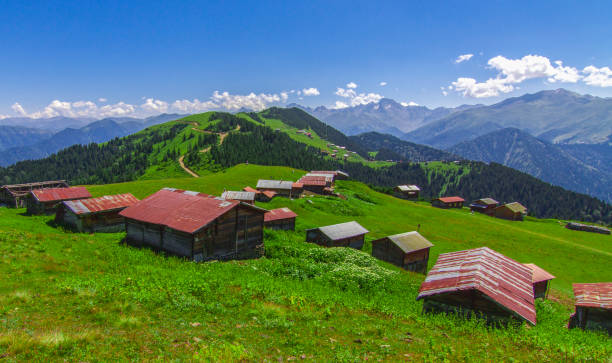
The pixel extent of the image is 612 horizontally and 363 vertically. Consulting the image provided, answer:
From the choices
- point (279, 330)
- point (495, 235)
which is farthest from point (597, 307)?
point (495, 235)

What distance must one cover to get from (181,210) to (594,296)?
35.3 meters

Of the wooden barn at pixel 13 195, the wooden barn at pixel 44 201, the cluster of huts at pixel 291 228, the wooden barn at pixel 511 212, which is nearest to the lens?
the cluster of huts at pixel 291 228

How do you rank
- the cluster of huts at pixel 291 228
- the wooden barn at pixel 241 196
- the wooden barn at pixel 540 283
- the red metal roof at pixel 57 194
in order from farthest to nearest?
the wooden barn at pixel 241 196
the red metal roof at pixel 57 194
the wooden barn at pixel 540 283
the cluster of huts at pixel 291 228

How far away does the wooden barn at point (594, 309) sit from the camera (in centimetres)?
1898

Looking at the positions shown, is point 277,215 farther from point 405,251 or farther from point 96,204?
point 96,204

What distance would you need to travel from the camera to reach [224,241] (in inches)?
1168

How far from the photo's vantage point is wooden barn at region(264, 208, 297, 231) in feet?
156

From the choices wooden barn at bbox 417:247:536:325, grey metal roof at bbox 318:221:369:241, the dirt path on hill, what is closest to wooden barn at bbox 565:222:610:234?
grey metal roof at bbox 318:221:369:241

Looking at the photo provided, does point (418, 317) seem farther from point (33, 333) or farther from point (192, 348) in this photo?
point (33, 333)

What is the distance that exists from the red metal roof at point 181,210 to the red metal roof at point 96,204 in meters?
8.33

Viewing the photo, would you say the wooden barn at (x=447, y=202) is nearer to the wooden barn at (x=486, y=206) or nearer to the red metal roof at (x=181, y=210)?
the wooden barn at (x=486, y=206)

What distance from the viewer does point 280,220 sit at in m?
48.6

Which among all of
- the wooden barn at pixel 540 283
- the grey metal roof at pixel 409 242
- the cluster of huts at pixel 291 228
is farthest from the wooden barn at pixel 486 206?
the grey metal roof at pixel 409 242

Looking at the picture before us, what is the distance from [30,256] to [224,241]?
1452 cm
